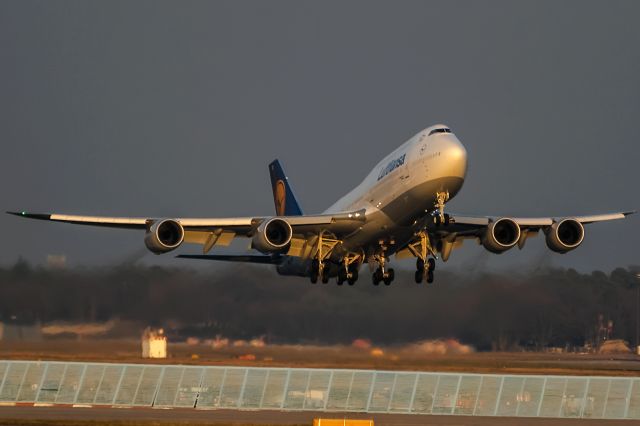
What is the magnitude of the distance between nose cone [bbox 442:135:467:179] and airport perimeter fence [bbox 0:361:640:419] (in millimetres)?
8096

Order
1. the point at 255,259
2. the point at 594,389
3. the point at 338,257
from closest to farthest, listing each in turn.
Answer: the point at 594,389 < the point at 338,257 < the point at 255,259

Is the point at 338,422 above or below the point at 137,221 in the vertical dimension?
below

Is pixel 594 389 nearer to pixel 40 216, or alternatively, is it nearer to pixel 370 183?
pixel 370 183

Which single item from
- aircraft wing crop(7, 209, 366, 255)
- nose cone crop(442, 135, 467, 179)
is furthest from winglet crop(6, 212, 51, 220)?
nose cone crop(442, 135, 467, 179)

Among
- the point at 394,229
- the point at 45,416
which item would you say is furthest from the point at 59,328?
the point at 394,229

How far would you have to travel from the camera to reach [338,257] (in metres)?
52.3

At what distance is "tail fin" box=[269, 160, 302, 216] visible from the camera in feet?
204

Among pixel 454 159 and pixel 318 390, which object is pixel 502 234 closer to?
pixel 454 159

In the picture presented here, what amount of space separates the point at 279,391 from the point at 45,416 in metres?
9.02

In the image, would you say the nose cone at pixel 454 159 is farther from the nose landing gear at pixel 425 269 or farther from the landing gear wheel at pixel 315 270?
the landing gear wheel at pixel 315 270

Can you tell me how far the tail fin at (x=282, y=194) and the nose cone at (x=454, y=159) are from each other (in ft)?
56.4

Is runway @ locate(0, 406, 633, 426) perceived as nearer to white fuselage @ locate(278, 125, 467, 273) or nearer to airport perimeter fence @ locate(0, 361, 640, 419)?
airport perimeter fence @ locate(0, 361, 640, 419)

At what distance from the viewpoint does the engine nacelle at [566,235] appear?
51.6 meters

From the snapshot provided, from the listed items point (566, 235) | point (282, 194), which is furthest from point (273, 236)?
point (282, 194)
